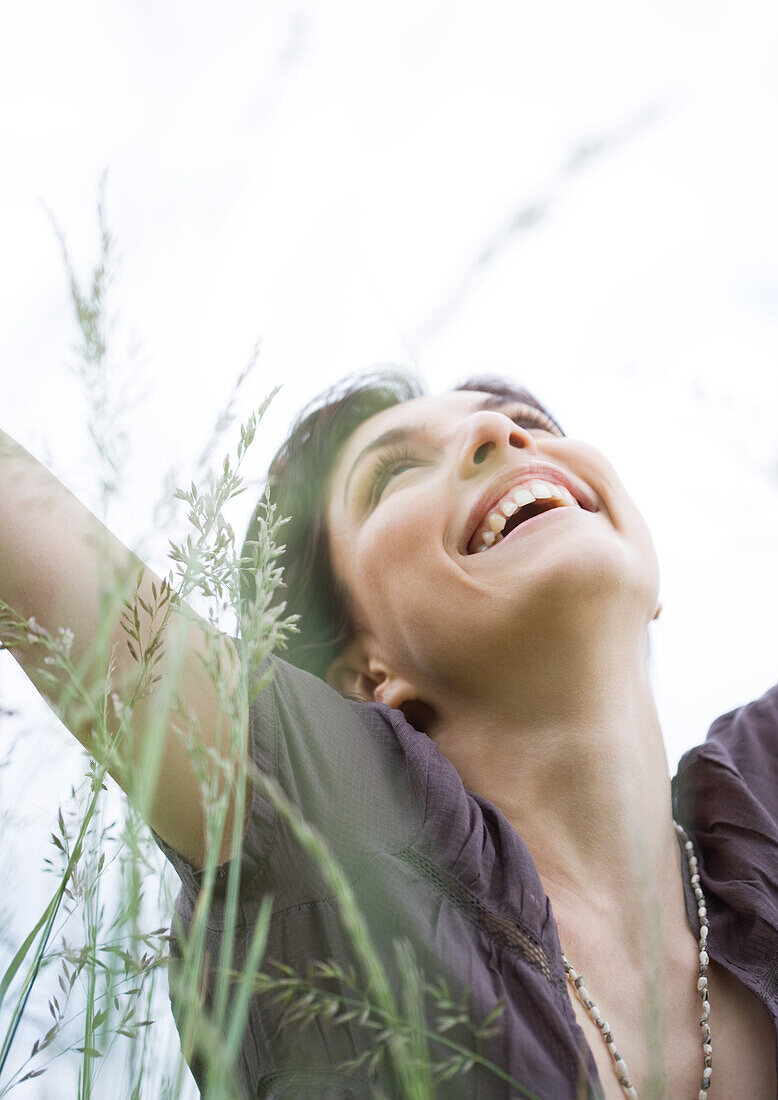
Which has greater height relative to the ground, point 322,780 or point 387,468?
point 387,468

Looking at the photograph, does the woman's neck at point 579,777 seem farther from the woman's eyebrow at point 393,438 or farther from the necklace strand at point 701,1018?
the woman's eyebrow at point 393,438

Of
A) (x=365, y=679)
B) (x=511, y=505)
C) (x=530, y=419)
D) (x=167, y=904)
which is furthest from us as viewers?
(x=530, y=419)

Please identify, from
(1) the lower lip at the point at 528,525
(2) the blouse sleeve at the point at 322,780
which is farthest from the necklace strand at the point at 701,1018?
(1) the lower lip at the point at 528,525

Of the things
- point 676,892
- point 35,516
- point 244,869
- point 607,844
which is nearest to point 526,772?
point 607,844

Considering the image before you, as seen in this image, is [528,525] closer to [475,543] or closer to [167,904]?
[475,543]

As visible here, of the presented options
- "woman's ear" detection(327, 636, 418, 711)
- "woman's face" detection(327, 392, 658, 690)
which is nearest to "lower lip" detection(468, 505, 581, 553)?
"woman's face" detection(327, 392, 658, 690)

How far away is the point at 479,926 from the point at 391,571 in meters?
0.56

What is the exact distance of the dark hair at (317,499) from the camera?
1.59 meters

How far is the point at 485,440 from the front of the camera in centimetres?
138

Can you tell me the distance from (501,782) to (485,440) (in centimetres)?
51

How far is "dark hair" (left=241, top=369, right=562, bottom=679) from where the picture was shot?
159 cm

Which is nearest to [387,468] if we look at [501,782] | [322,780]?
[501,782]

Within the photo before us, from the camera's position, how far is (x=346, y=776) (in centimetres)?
94

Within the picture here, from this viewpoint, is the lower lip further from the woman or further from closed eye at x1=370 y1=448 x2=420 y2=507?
closed eye at x1=370 y1=448 x2=420 y2=507
